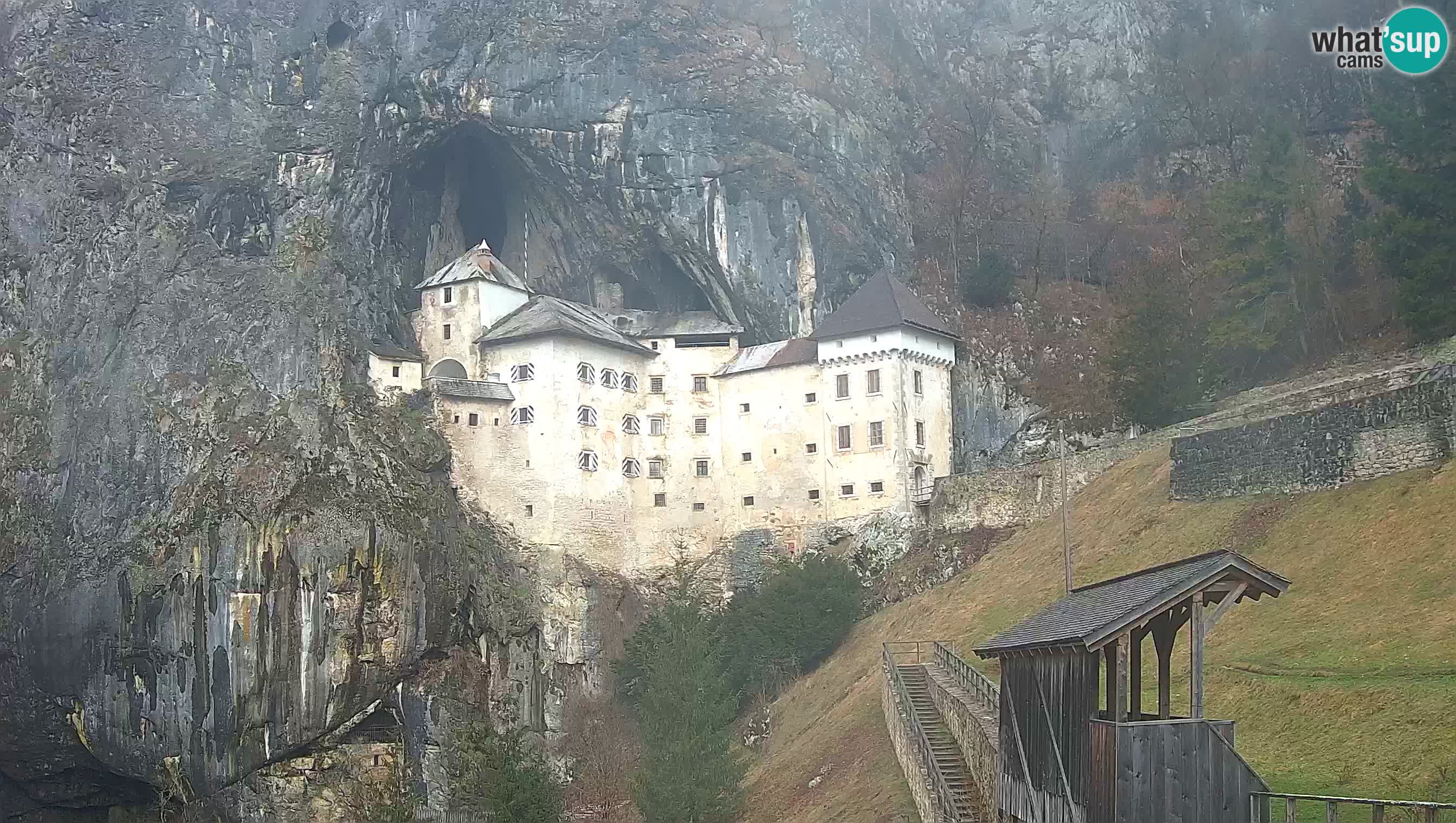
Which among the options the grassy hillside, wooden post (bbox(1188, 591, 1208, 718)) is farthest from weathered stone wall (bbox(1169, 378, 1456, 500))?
wooden post (bbox(1188, 591, 1208, 718))

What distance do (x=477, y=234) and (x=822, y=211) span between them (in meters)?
16.3

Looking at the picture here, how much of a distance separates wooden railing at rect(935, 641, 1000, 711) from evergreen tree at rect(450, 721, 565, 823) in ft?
33.5

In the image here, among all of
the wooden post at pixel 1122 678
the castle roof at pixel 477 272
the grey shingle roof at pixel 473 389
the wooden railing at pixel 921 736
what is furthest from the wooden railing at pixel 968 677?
the castle roof at pixel 477 272

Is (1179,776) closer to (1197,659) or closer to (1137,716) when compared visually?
(1137,716)

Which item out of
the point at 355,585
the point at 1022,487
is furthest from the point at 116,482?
the point at 1022,487

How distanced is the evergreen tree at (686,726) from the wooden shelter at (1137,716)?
55.9 feet

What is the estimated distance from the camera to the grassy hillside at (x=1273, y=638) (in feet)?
67.5

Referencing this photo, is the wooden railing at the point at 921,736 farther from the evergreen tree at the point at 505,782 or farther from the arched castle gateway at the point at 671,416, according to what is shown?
the arched castle gateway at the point at 671,416

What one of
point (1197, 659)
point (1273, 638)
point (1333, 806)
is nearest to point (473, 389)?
point (1273, 638)

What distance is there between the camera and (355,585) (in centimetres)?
5416

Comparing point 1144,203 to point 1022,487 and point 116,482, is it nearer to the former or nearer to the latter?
point 1022,487

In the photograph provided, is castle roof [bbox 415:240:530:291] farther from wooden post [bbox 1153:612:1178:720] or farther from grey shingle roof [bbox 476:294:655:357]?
wooden post [bbox 1153:612:1178:720]

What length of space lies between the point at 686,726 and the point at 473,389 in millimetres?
21519

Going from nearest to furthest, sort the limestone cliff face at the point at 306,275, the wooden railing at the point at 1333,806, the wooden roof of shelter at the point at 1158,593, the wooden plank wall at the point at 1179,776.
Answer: the wooden railing at the point at 1333,806 → the wooden plank wall at the point at 1179,776 → the wooden roof of shelter at the point at 1158,593 → the limestone cliff face at the point at 306,275
